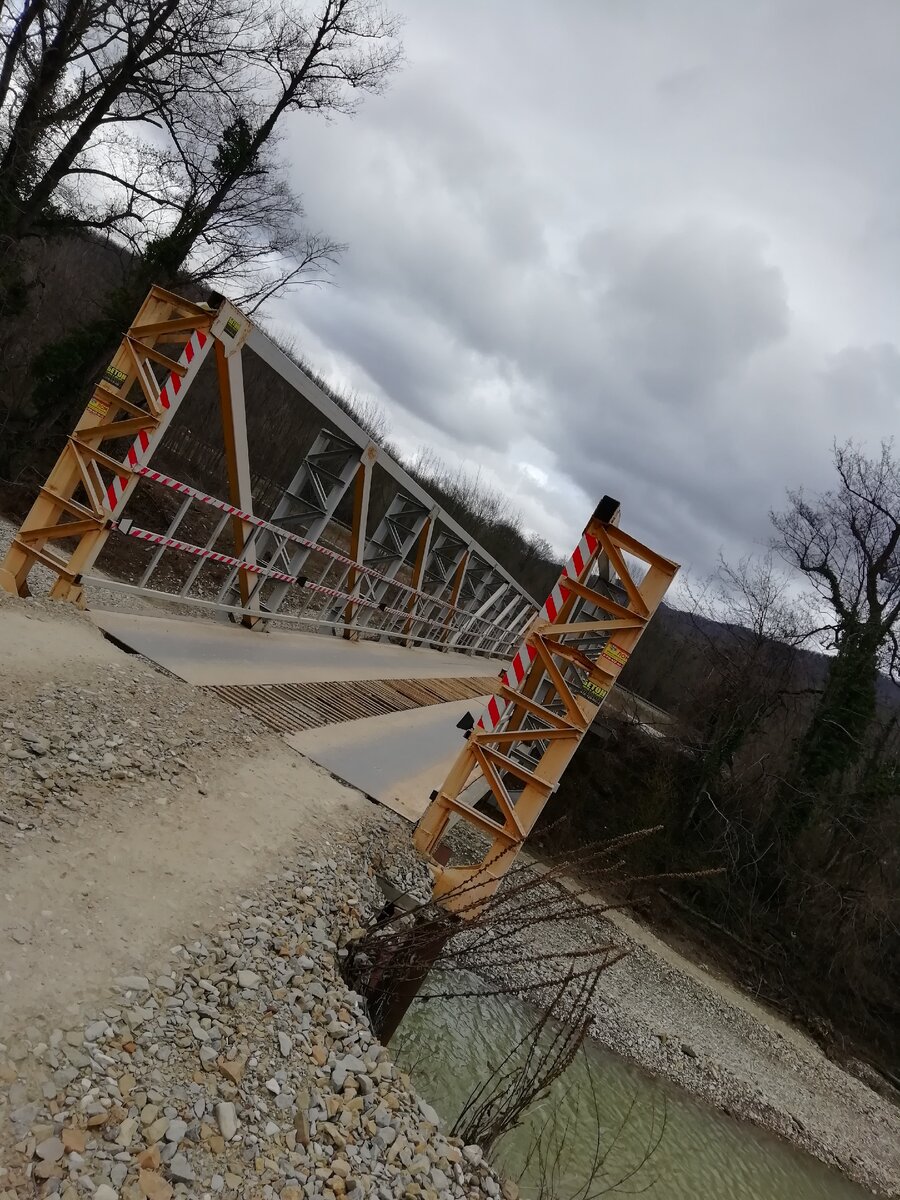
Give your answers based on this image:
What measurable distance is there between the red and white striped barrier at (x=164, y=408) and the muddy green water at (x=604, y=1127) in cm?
589

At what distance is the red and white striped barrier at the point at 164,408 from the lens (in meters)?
6.28

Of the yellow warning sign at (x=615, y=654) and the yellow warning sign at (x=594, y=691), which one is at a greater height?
the yellow warning sign at (x=615, y=654)

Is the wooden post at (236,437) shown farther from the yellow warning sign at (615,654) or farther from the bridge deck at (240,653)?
the yellow warning sign at (615,654)

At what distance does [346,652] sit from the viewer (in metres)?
11.3

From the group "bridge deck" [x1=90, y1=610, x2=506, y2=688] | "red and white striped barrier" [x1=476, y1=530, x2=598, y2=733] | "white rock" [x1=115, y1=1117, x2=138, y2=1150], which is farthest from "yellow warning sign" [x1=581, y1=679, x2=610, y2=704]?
"white rock" [x1=115, y1=1117, x2=138, y2=1150]

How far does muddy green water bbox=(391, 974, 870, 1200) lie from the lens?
6777mm

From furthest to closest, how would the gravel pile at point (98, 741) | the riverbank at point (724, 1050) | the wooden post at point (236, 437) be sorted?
the riverbank at point (724, 1050), the wooden post at point (236, 437), the gravel pile at point (98, 741)

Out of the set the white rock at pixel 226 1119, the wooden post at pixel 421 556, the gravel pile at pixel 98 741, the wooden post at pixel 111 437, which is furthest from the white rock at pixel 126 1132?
the wooden post at pixel 421 556

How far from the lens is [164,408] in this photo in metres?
6.33

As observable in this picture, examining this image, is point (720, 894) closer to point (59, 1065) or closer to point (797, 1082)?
point (797, 1082)

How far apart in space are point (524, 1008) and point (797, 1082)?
25.2 feet

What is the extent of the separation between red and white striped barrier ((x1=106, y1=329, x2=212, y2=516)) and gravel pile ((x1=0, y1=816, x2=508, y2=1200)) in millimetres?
3929

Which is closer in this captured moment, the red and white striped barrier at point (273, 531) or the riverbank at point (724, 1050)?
the red and white striped barrier at point (273, 531)

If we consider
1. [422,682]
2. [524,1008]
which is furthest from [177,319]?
[524,1008]
